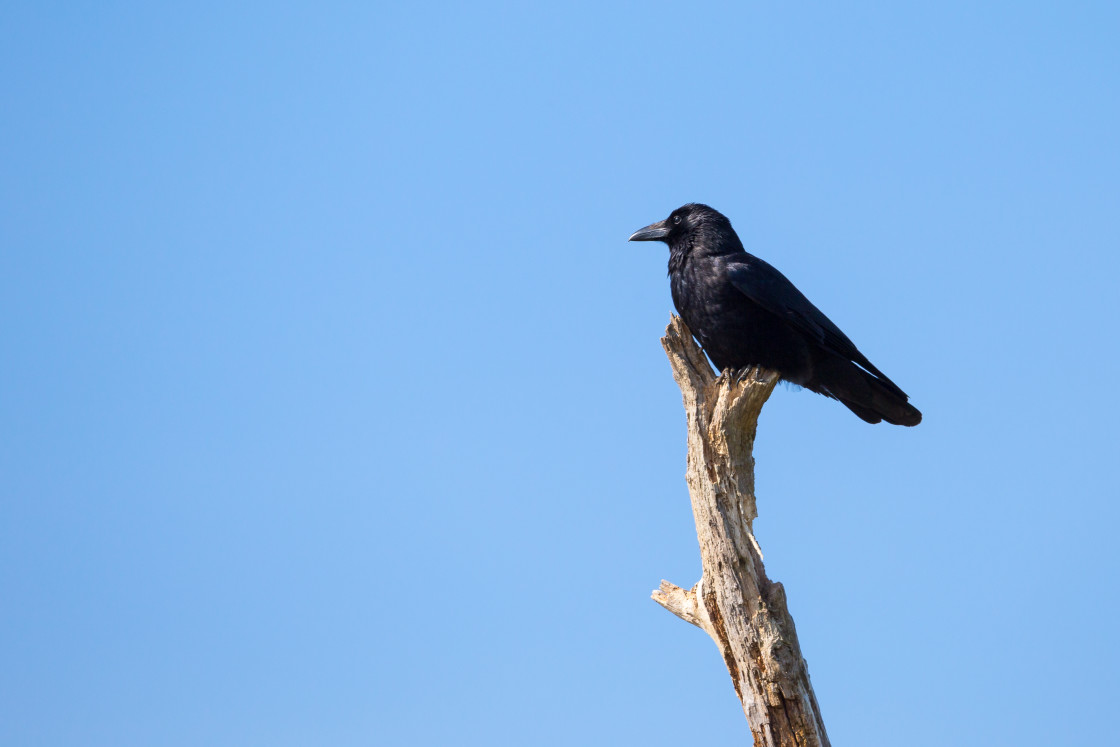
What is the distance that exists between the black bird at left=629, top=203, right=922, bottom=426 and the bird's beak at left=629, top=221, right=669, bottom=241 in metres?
0.10

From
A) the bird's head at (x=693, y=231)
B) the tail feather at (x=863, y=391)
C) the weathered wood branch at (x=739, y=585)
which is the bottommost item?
the weathered wood branch at (x=739, y=585)

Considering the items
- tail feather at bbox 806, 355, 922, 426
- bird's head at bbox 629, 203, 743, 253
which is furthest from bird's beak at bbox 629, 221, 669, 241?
tail feather at bbox 806, 355, 922, 426

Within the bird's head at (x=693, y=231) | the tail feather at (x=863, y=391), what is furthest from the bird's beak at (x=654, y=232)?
the tail feather at (x=863, y=391)

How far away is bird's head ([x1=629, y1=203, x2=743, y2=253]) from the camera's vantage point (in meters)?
6.84

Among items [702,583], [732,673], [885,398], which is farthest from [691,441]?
[885,398]

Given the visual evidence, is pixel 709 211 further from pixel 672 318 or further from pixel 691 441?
pixel 691 441

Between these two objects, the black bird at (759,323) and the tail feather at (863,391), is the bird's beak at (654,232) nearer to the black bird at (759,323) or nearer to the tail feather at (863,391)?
the black bird at (759,323)

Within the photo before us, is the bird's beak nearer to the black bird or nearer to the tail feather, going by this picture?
the black bird

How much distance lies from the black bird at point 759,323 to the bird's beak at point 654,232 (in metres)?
0.10

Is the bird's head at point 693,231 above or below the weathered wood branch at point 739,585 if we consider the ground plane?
above

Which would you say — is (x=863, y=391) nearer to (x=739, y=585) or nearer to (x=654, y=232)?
(x=654, y=232)

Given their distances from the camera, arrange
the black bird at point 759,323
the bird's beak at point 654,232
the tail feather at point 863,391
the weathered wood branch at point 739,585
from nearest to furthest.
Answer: the weathered wood branch at point 739,585 → the black bird at point 759,323 → the tail feather at point 863,391 → the bird's beak at point 654,232

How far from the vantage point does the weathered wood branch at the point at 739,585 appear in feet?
16.6

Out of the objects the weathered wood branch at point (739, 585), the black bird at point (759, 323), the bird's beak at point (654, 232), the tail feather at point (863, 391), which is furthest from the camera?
the bird's beak at point (654, 232)
